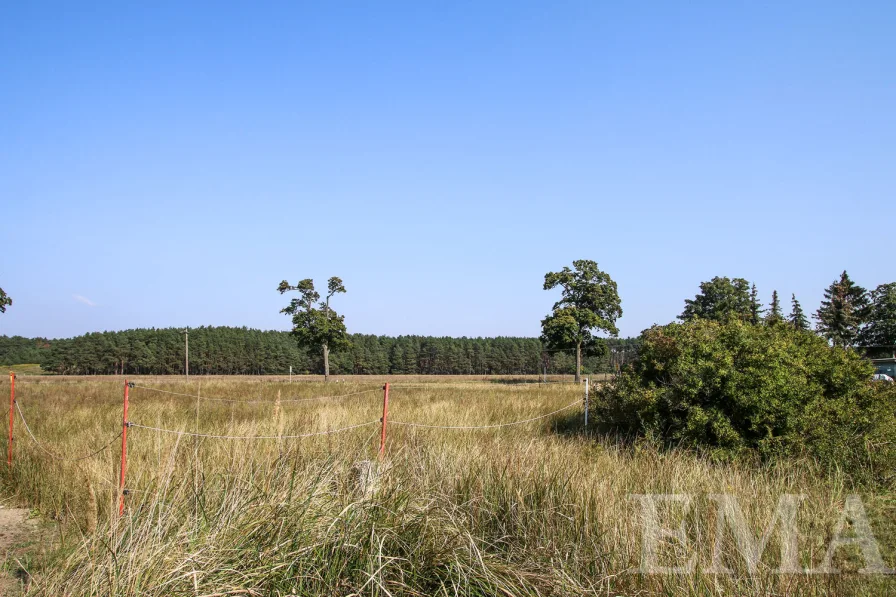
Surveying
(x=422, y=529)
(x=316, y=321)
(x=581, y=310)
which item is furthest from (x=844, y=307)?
(x=422, y=529)

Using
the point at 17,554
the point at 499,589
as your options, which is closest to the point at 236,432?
the point at 17,554

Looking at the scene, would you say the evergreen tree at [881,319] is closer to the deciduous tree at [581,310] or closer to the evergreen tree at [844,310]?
the evergreen tree at [844,310]

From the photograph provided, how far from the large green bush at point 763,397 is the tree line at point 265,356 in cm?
8841

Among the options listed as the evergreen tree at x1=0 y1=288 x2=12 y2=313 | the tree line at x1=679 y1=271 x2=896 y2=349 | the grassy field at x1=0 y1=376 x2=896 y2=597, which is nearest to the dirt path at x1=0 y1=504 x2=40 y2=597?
the grassy field at x1=0 y1=376 x2=896 y2=597

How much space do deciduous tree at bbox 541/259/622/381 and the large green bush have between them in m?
40.8

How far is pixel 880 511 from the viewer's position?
A: 5.75 meters

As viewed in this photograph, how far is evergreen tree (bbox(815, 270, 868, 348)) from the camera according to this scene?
190 ft

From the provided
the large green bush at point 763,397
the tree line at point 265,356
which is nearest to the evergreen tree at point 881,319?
the tree line at point 265,356

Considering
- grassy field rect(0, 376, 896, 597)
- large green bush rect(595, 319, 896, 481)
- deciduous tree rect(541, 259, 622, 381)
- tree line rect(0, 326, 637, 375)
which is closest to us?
grassy field rect(0, 376, 896, 597)

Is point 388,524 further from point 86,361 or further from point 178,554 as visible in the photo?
point 86,361

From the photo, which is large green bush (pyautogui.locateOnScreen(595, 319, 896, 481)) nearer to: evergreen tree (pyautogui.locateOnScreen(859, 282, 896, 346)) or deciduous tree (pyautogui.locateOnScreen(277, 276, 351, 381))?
deciduous tree (pyautogui.locateOnScreen(277, 276, 351, 381))

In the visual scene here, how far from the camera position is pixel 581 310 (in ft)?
169

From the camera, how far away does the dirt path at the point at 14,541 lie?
464 centimetres

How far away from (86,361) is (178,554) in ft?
397
